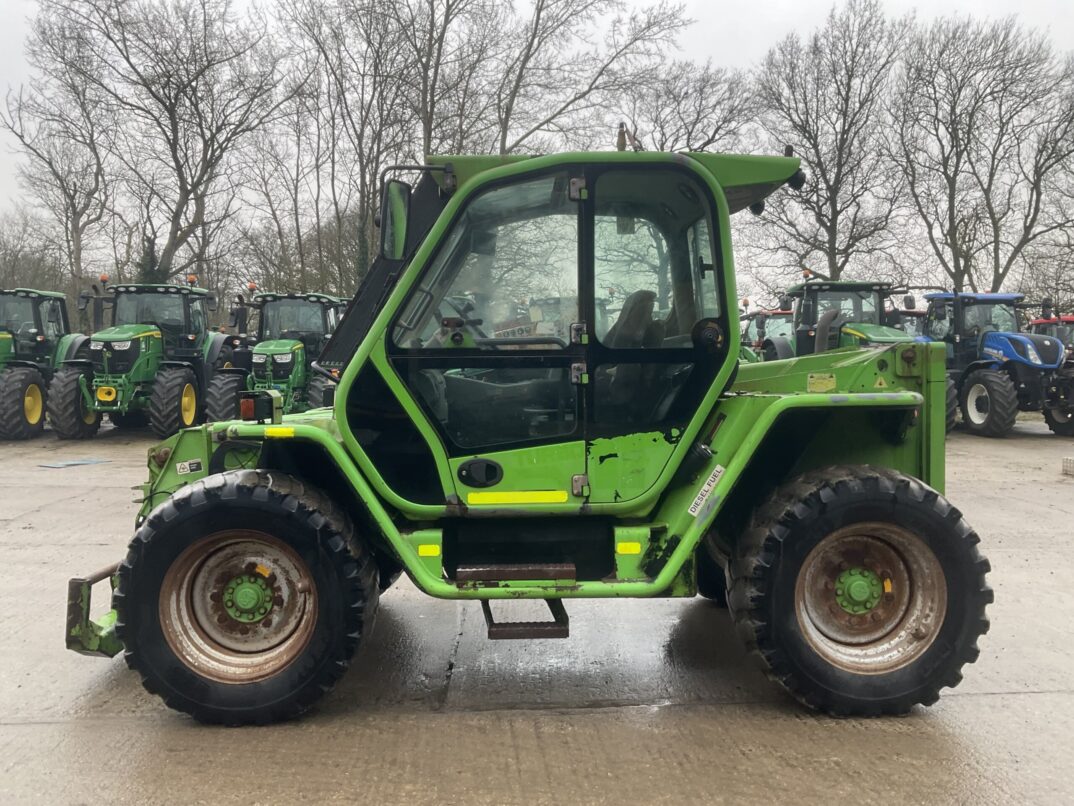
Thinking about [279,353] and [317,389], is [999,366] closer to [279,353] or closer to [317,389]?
[317,389]

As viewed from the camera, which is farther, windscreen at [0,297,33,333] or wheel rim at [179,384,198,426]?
windscreen at [0,297,33,333]

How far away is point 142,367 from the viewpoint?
13.9 meters

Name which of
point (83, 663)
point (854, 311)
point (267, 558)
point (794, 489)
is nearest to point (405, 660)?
point (267, 558)

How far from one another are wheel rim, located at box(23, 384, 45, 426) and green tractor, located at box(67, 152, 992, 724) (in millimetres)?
12689

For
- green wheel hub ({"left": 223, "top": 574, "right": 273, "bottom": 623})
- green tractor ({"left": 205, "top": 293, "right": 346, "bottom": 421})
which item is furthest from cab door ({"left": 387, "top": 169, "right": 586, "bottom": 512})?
green tractor ({"left": 205, "top": 293, "right": 346, "bottom": 421})

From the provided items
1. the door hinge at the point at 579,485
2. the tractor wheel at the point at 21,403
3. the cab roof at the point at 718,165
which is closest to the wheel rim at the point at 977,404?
the cab roof at the point at 718,165

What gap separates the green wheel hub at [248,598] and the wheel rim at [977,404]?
1382cm

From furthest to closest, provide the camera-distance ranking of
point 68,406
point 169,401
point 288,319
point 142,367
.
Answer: point 288,319, point 142,367, point 68,406, point 169,401

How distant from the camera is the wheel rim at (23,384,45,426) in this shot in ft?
46.9

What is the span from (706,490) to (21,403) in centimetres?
1390

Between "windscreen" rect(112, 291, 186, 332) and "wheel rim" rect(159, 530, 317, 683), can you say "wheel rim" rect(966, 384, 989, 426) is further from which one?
"windscreen" rect(112, 291, 186, 332)

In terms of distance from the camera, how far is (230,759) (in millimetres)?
3078

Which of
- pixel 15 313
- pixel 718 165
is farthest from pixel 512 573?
pixel 15 313

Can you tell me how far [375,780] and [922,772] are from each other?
6.38 feet
